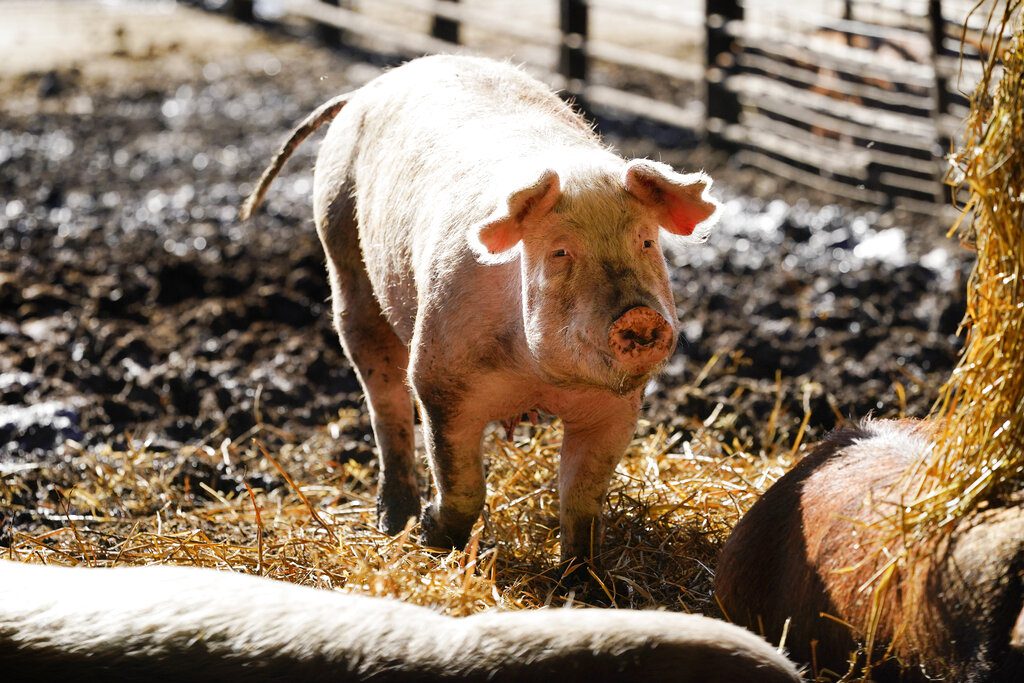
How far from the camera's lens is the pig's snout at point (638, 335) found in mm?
3092

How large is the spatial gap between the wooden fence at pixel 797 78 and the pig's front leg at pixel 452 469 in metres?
4.04

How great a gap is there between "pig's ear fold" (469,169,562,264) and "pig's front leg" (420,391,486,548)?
49cm

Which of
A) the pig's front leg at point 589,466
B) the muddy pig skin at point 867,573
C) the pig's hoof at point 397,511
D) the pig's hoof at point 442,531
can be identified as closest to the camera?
the muddy pig skin at point 867,573

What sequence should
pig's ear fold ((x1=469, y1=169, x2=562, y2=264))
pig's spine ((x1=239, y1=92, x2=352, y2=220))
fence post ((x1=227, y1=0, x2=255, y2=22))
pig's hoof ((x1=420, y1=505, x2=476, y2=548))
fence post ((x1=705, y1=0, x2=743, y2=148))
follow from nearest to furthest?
1. pig's ear fold ((x1=469, y1=169, x2=562, y2=264))
2. pig's hoof ((x1=420, y1=505, x2=476, y2=548))
3. pig's spine ((x1=239, y1=92, x2=352, y2=220))
4. fence post ((x1=705, y1=0, x2=743, y2=148))
5. fence post ((x1=227, y1=0, x2=255, y2=22))

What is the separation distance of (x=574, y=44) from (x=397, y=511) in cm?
726

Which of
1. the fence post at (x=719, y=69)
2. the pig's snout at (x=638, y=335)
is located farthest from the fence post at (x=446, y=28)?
the pig's snout at (x=638, y=335)

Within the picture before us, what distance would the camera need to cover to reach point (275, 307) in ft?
21.1

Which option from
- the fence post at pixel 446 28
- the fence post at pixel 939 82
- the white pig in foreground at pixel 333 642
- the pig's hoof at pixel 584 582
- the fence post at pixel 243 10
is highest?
the fence post at pixel 243 10

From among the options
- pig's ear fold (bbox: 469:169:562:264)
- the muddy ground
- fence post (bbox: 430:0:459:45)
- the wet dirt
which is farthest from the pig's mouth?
fence post (bbox: 430:0:459:45)

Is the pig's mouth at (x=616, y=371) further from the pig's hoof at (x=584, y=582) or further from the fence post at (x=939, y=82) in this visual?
the fence post at (x=939, y=82)

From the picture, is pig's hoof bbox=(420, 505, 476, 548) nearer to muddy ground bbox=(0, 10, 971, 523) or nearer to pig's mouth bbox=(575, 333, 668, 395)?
pig's mouth bbox=(575, 333, 668, 395)

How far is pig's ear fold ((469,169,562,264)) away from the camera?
3232 mm

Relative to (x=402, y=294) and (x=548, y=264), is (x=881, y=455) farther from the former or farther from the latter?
(x=402, y=294)

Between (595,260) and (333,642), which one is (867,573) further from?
(333,642)
